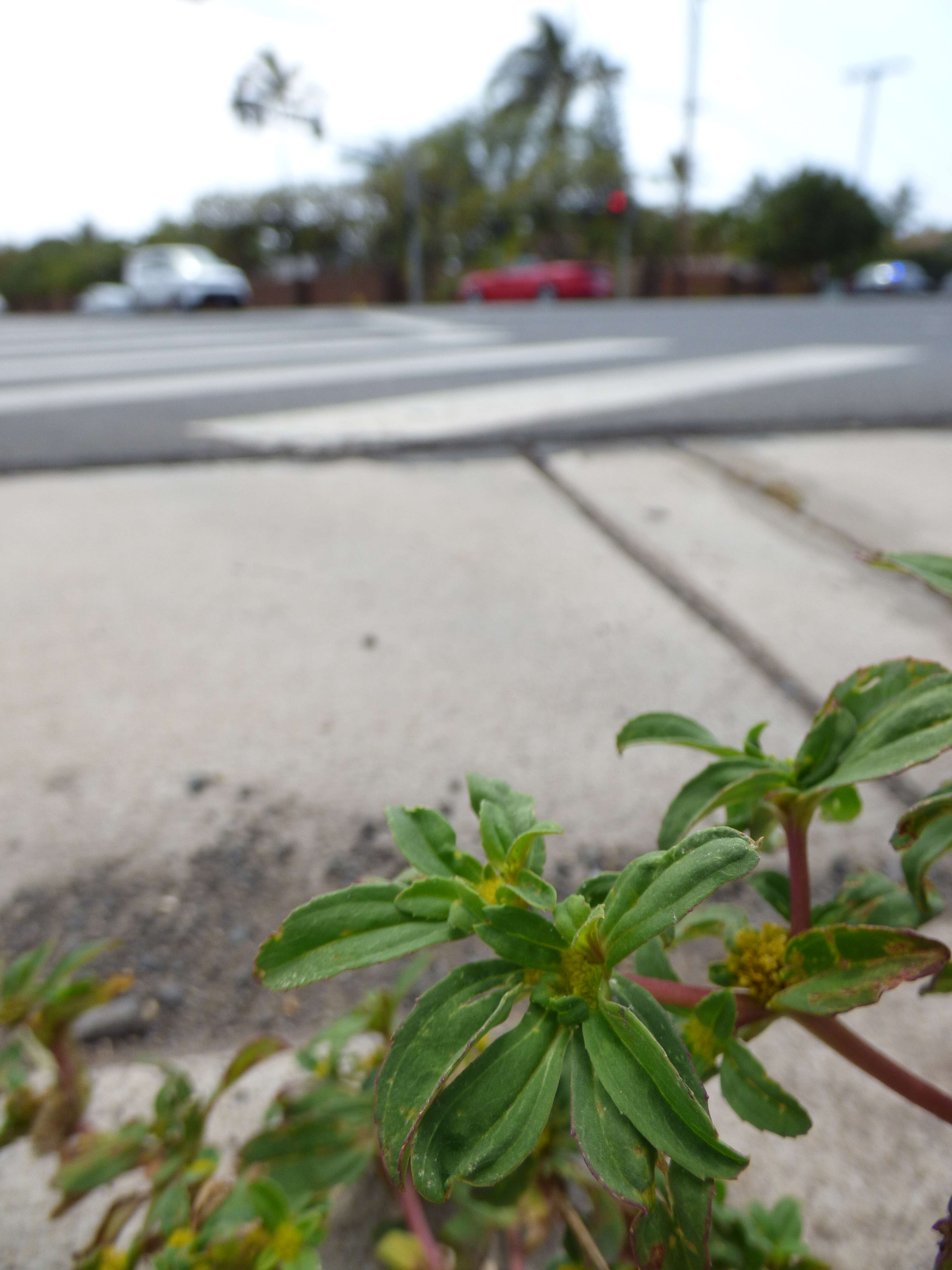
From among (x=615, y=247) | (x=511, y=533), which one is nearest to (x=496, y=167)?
(x=615, y=247)

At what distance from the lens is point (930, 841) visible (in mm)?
666

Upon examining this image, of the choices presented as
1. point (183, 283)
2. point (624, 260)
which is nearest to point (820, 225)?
point (624, 260)

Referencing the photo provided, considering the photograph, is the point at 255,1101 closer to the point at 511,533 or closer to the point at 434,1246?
the point at 434,1246

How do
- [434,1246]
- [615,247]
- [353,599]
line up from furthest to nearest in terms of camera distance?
[615,247] → [353,599] → [434,1246]

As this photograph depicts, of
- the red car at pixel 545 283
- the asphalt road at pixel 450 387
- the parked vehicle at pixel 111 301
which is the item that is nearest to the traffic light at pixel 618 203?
the red car at pixel 545 283

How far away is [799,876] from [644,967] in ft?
0.46

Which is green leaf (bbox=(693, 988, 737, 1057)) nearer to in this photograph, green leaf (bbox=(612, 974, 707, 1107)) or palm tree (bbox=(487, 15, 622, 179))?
green leaf (bbox=(612, 974, 707, 1107))

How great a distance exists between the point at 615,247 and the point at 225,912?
3794cm

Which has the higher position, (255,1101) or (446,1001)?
(446,1001)

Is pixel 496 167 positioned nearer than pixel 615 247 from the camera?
No

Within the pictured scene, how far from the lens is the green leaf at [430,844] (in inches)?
25.1

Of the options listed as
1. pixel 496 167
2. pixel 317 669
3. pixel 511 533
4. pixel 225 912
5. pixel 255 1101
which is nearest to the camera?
pixel 255 1101

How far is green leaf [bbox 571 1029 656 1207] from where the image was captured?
18.9 inches

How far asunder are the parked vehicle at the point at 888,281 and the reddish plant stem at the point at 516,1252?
30.8 meters
